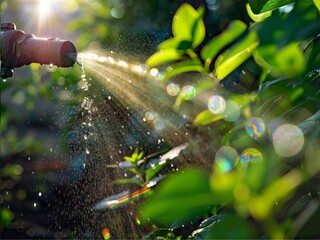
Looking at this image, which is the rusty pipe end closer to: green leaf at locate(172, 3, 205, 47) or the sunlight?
green leaf at locate(172, 3, 205, 47)

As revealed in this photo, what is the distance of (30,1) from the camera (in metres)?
4.75

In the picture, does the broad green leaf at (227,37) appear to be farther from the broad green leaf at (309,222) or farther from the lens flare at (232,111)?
the broad green leaf at (309,222)

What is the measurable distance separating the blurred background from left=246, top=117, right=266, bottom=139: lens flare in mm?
1120

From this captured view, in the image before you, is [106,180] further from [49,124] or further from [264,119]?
[49,124]

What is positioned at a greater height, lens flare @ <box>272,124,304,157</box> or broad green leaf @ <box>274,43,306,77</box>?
broad green leaf @ <box>274,43,306,77</box>

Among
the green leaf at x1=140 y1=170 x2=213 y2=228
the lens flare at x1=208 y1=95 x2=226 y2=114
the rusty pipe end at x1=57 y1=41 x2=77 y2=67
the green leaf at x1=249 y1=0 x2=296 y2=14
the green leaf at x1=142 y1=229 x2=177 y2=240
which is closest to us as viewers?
the green leaf at x1=140 y1=170 x2=213 y2=228

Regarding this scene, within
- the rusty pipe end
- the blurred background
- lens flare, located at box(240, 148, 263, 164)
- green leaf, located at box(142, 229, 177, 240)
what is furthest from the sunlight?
lens flare, located at box(240, 148, 263, 164)

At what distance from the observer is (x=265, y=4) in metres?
0.71

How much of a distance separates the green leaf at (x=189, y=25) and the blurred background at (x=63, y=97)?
3.95 ft

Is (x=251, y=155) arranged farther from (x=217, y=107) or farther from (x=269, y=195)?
(x=269, y=195)

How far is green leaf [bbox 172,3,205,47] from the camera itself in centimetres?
62

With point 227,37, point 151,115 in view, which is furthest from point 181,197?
point 151,115

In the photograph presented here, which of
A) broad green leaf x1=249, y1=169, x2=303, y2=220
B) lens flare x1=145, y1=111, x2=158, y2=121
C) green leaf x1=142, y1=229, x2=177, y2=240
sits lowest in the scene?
lens flare x1=145, y1=111, x2=158, y2=121

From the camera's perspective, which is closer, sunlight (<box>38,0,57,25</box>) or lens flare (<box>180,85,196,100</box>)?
lens flare (<box>180,85,196,100</box>)
